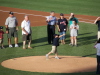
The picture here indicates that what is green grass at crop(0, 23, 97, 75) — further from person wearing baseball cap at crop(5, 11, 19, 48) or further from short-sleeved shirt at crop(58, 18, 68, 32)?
short-sleeved shirt at crop(58, 18, 68, 32)

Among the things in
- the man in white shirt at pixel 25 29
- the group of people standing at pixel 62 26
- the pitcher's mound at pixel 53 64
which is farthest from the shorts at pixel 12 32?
the pitcher's mound at pixel 53 64

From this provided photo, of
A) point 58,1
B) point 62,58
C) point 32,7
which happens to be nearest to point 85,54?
point 62,58

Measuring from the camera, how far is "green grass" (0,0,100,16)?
122 feet

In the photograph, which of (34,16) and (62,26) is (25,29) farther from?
(34,16)

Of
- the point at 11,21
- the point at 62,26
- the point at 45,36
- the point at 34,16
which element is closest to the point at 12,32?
the point at 11,21

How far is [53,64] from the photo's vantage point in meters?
18.5

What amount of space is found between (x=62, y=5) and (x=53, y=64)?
22233mm

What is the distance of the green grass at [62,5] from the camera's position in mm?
37156

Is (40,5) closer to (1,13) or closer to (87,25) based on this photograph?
(1,13)

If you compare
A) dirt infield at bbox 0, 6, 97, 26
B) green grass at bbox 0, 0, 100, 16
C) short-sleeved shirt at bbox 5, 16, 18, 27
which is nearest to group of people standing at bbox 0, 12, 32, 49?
short-sleeved shirt at bbox 5, 16, 18, 27

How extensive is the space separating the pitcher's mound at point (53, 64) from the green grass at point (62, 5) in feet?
54.5

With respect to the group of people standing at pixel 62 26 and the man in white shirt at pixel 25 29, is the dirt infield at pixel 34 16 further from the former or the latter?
the man in white shirt at pixel 25 29

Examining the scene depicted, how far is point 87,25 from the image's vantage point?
30.0m

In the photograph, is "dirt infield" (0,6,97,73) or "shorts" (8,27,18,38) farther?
"shorts" (8,27,18,38)
